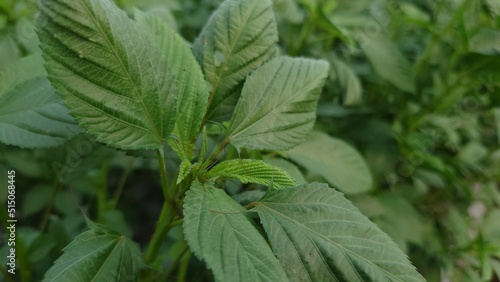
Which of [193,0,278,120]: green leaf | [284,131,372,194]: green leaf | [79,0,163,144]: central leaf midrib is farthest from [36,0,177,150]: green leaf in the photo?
[284,131,372,194]: green leaf

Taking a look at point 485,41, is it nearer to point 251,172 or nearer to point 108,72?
point 251,172

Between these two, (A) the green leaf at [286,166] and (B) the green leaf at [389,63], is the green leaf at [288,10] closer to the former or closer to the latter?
(B) the green leaf at [389,63]

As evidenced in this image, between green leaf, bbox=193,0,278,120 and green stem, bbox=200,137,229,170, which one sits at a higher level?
green leaf, bbox=193,0,278,120

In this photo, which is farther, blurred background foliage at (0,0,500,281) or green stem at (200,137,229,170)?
blurred background foliage at (0,0,500,281)

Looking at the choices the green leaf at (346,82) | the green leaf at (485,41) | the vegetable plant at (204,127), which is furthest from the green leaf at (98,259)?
the green leaf at (485,41)

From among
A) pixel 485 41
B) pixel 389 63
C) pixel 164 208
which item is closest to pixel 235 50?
pixel 164 208

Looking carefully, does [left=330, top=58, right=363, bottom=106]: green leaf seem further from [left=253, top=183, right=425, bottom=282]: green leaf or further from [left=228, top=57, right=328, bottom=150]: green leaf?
[left=253, top=183, right=425, bottom=282]: green leaf
